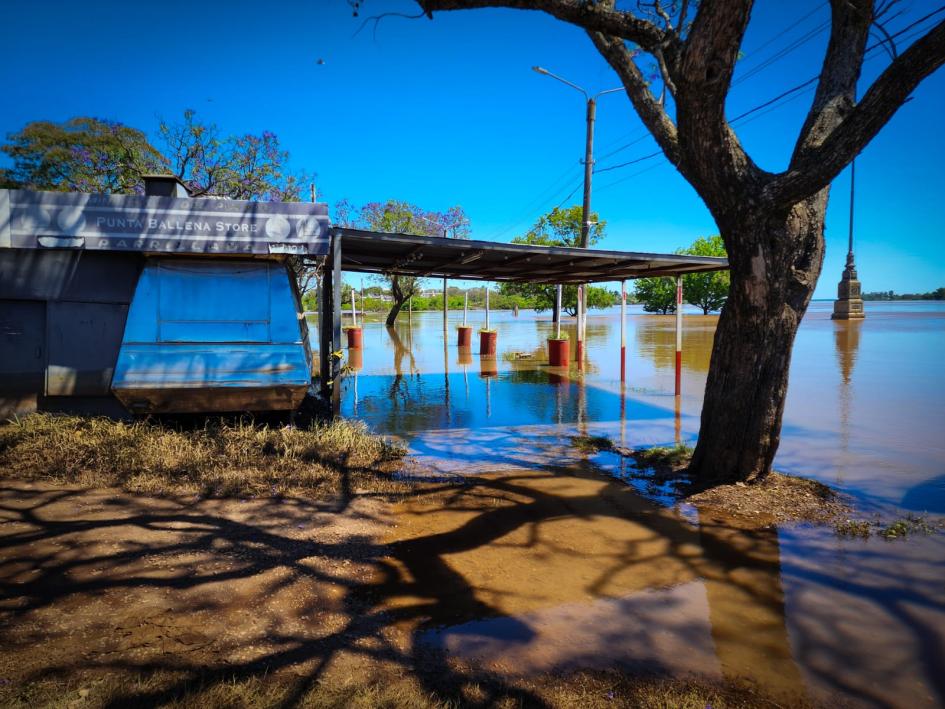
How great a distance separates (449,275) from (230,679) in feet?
44.3

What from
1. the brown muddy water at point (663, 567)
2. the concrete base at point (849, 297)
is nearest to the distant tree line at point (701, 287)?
the concrete base at point (849, 297)

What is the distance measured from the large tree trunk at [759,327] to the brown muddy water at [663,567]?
106cm

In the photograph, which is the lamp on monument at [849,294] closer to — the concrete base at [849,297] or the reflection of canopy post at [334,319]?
the concrete base at [849,297]

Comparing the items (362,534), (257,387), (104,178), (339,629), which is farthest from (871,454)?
(104,178)

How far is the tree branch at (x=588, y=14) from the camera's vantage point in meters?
4.89

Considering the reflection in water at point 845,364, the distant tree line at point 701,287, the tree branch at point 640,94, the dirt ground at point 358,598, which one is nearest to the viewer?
the dirt ground at point 358,598

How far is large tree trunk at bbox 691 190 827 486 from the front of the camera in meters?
5.54

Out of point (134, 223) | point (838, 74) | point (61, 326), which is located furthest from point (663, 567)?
point (61, 326)

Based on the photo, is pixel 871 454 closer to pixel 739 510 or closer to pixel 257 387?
pixel 739 510

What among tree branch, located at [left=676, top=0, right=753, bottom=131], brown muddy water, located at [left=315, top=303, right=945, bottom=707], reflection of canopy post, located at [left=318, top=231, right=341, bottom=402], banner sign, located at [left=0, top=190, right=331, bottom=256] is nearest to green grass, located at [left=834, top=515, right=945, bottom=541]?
brown muddy water, located at [left=315, top=303, right=945, bottom=707]

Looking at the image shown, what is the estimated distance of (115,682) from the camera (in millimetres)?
2455

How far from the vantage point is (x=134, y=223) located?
6.85 meters

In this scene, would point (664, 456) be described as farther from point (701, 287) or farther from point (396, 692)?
point (701, 287)

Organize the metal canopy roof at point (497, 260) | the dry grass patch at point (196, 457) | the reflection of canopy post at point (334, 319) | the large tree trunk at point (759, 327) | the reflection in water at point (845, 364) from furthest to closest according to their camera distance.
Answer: the metal canopy roof at point (497, 260) < the reflection in water at point (845, 364) < the reflection of canopy post at point (334, 319) < the large tree trunk at point (759, 327) < the dry grass patch at point (196, 457)
